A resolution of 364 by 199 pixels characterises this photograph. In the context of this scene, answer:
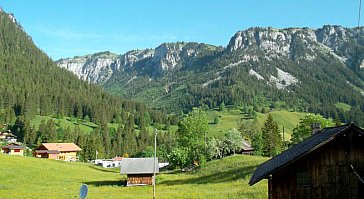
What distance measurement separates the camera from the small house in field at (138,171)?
2763 inches

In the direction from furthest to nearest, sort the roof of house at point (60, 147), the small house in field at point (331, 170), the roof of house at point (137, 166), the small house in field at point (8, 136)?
the small house in field at point (8, 136) → the roof of house at point (60, 147) → the roof of house at point (137, 166) → the small house in field at point (331, 170)

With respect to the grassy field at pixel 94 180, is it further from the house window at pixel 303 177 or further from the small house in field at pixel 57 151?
the small house in field at pixel 57 151

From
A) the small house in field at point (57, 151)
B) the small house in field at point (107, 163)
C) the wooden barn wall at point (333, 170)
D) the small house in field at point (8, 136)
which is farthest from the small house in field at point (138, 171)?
the small house in field at point (8, 136)

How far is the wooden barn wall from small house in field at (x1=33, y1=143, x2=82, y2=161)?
13091 cm

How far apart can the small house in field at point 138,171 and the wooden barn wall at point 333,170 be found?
4850 centimetres

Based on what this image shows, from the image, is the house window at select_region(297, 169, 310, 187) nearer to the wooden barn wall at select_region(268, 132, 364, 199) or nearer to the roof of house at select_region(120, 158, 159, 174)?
the wooden barn wall at select_region(268, 132, 364, 199)

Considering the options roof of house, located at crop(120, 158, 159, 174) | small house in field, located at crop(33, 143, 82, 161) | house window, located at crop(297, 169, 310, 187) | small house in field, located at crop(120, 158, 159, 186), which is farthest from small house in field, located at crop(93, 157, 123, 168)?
house window, located at crop(297, 169, 310, 187)

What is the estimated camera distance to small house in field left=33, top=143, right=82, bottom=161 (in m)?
142

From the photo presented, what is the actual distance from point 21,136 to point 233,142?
10841 centimetres

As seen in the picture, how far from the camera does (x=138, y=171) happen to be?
70.1m

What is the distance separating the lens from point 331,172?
23328mm

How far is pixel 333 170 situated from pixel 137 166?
51693mm

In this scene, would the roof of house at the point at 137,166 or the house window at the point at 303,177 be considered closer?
the house window at the point at 303,177

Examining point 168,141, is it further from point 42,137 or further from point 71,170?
point 71,170
